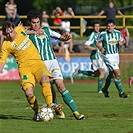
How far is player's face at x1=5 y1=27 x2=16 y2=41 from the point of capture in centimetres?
1188

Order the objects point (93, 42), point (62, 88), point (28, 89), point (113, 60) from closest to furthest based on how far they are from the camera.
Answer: point (28, 89) → point (62, 88) → point (113, 60) → point (93, 42)

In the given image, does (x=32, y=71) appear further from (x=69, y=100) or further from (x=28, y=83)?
(x=69, y=100)

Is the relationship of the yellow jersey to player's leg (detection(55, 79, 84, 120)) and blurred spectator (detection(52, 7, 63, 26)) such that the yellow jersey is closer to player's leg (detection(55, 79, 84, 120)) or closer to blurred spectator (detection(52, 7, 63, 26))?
player's leg (detection(55, 79, 84, 120))

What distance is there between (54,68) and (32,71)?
2.41 ft

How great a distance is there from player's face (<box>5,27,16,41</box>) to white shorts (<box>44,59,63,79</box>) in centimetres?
97

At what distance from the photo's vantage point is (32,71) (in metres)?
11.9

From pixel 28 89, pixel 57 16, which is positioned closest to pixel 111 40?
pixel 28 89

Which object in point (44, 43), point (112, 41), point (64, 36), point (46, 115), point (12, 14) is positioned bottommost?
point (12, 14)

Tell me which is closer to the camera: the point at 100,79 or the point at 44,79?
the point at 44,79

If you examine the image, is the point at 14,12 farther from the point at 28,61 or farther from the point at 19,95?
the point at 28,61

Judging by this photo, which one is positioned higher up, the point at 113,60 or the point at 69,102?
the point at 69,102

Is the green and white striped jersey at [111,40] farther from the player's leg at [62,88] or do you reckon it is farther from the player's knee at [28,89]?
the player's knee at [28,89]

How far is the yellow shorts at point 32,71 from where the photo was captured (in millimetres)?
11758

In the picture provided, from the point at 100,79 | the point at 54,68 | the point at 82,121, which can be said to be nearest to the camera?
the point at 82,121
